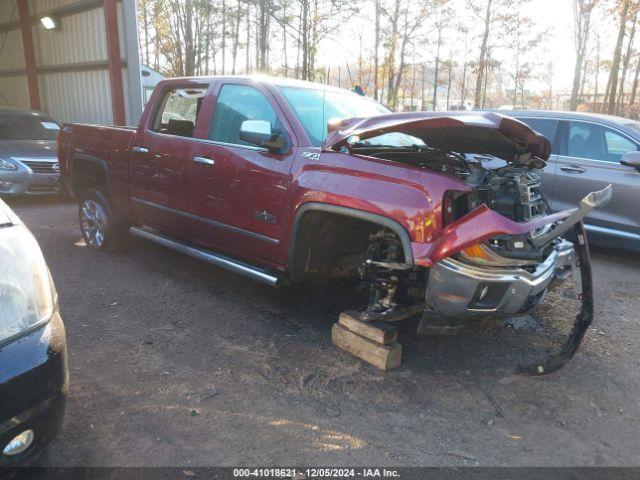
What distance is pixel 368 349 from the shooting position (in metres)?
3.33

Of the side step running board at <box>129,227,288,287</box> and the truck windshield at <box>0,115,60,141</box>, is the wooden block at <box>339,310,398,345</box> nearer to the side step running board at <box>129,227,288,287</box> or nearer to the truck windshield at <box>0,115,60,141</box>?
the side step running board at <box>129,227,288,287</box>

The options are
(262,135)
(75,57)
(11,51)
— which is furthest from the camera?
(11,51)

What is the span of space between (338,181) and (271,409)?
4.85ft

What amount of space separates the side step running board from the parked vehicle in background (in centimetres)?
412

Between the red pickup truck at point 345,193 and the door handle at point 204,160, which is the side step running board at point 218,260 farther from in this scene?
the door handle at point 204,160

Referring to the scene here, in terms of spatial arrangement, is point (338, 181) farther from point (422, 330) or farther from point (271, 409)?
point (271, 409)

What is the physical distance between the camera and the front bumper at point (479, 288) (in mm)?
2721

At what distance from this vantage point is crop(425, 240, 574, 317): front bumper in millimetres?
2721

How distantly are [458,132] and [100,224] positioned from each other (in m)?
4.30

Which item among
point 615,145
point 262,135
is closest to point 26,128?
point 262,135

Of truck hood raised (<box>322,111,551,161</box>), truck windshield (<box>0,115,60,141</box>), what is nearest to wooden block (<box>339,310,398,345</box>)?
truck hood raised (<box>322,111,551,161</box>)

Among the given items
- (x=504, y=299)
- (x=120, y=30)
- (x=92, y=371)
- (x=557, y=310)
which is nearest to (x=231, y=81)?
(x=92, y=371)

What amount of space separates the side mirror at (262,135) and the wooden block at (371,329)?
1.34m

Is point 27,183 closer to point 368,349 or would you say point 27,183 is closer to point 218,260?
point 218,260
